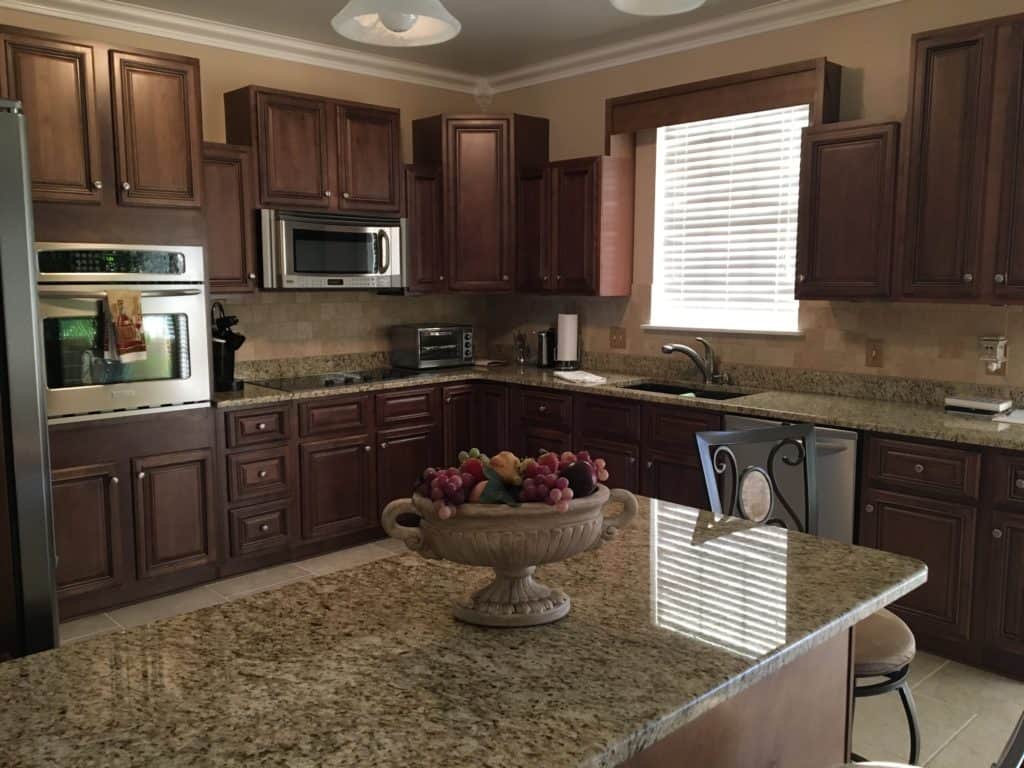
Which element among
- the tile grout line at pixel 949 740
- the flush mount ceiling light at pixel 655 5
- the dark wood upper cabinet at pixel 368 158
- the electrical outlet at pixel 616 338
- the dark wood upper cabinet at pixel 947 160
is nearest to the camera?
the flush mount ceiling light at pixel 655 5

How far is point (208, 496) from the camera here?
13.0 feet

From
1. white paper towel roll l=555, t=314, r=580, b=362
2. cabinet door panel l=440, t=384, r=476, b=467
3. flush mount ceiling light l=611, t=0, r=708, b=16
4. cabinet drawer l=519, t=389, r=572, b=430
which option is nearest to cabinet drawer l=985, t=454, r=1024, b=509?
flush mount ceiling light l=611, t=0, r=708, b=16

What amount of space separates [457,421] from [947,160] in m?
2.83

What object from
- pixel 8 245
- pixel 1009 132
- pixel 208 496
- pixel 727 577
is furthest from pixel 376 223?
pixel 727 577

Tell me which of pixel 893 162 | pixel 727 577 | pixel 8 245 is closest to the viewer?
pixel 727 577

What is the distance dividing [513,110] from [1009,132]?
314 centimetres

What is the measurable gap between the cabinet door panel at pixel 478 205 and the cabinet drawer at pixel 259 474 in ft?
4.97

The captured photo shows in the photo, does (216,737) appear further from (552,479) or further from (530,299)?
(530,299)

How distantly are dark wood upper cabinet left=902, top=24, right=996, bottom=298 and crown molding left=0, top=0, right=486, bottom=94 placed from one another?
299 centimetres

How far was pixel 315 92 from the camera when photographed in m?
4.86

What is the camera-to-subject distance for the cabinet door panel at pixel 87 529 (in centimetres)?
352

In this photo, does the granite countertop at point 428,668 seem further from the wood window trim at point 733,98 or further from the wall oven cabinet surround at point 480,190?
the wall oven cabinet surround at point 480,190

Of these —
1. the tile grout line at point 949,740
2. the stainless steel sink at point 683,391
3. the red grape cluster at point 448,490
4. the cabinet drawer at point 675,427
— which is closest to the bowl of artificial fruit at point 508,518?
the red grape cluster at point 448,490

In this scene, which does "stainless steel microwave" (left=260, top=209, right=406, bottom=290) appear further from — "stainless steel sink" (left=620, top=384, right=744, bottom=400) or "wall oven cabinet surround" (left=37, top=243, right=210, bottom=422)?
"stainless steel sink" (left=620, top=384, right=744, bottom=400)
